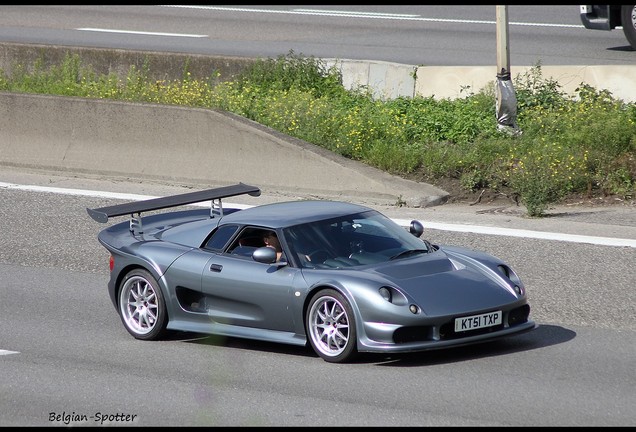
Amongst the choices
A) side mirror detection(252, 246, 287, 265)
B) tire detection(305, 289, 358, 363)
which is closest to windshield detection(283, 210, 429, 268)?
side mirror detection(252, 246, 287, 265)

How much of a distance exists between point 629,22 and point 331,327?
14257mm

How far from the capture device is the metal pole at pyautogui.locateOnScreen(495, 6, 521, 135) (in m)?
15.9

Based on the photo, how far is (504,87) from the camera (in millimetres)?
15953

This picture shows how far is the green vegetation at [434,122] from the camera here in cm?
1480

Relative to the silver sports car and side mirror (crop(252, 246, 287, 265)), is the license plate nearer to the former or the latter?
the silver sports car

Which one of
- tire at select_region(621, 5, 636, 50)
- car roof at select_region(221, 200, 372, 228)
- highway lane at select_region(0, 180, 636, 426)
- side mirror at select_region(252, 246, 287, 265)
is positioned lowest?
highway lane at select_region(0, 180, 636, 426)

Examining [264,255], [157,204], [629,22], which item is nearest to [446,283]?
[264,255]

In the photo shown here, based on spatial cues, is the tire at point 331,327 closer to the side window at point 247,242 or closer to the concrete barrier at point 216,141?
the side window at point 247,242

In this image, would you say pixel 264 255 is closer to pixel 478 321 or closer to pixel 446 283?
pixel 446 283

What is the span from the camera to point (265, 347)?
9.50 metres

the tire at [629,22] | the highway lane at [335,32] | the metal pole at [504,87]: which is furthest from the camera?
the highway lane at [335,32]

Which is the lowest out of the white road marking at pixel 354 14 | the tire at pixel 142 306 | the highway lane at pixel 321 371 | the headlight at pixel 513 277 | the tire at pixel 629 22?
the highway lane at pixel 321 371

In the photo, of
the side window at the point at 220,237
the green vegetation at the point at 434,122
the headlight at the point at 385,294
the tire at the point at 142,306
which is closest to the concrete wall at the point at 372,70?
the green vegetation at the point at 434,122

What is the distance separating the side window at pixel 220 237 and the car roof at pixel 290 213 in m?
0.06
